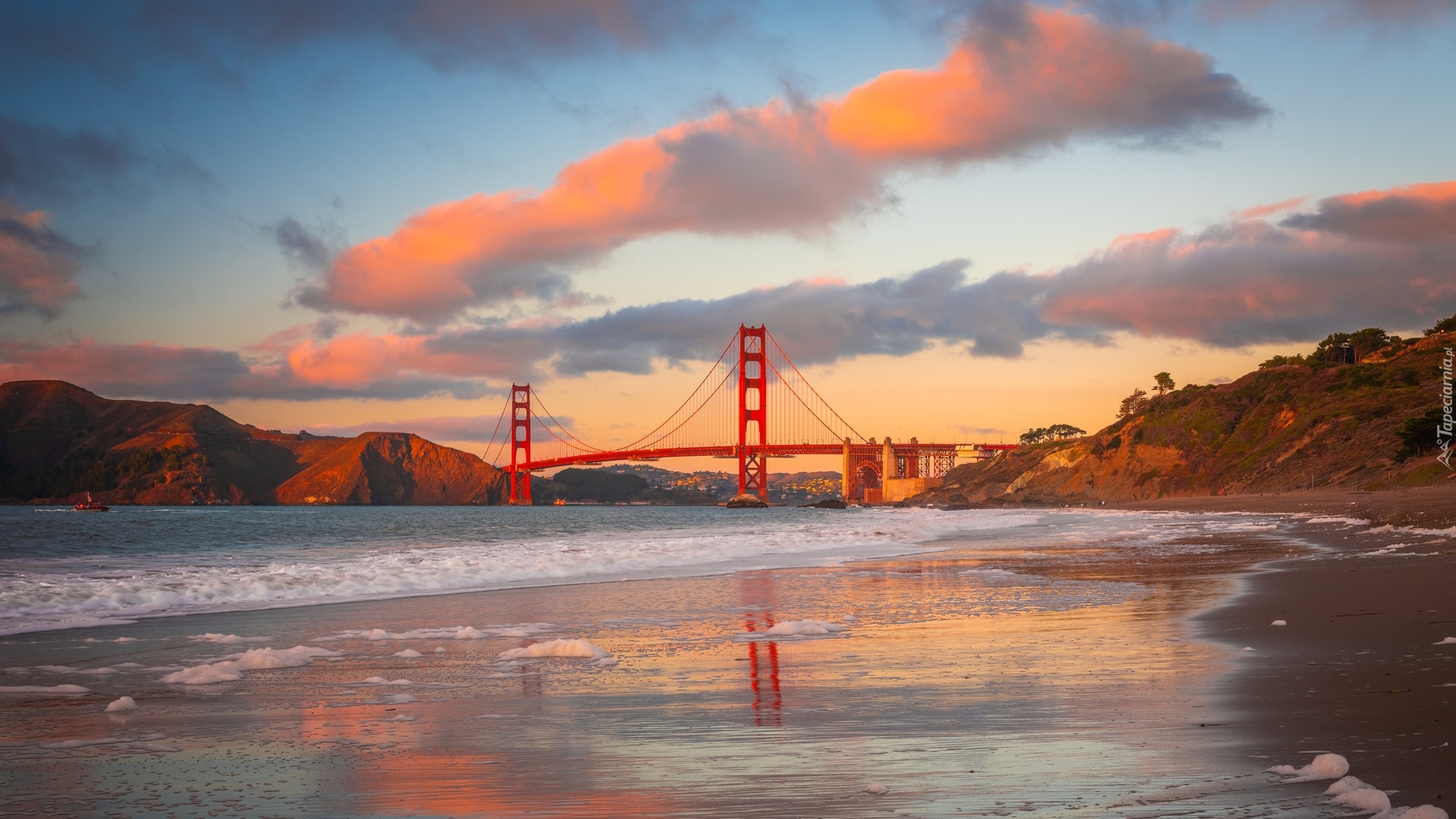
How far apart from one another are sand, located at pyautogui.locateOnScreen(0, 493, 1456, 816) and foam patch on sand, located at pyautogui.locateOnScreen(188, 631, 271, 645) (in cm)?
5

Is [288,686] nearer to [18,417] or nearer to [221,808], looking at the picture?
[221,808]

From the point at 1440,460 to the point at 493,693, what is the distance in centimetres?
3521

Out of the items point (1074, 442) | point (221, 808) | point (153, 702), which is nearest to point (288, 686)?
point (153, 702)

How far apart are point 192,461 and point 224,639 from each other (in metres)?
123

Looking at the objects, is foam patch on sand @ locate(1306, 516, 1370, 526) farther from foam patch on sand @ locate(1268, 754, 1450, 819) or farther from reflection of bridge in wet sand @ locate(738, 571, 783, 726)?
foam patch on sand @ locate(1268, 754, 1450, 819)

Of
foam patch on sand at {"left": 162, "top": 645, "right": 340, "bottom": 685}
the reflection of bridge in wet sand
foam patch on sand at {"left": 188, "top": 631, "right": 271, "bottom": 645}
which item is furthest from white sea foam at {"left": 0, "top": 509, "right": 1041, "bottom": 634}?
the reflection of bridge in wet sand

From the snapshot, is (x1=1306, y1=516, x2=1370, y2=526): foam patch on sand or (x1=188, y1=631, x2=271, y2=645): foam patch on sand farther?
→ (x1=1306, y1=516, x2=1370, y2=526): foam patch on sand

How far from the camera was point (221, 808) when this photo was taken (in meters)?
3.14

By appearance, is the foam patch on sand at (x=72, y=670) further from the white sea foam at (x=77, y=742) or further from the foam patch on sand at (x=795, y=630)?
the foam patch on sand at (x=795, y=630)

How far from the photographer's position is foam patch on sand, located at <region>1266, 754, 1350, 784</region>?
127 inches

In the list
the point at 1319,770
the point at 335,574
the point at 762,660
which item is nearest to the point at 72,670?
the point at 762,660

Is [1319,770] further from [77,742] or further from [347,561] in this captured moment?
[347,561]

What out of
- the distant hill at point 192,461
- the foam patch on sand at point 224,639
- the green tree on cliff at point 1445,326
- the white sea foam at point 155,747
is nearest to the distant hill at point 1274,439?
the green tree on cliff at point 1445,326

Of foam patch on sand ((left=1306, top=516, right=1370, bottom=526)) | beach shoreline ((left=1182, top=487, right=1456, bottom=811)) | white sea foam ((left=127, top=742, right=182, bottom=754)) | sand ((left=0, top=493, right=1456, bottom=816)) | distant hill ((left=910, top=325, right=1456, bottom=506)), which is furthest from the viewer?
distant hill ((left=910, top=325, right=1456, bottom=506))
